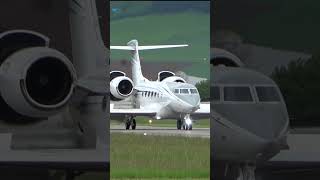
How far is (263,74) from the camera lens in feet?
15.0

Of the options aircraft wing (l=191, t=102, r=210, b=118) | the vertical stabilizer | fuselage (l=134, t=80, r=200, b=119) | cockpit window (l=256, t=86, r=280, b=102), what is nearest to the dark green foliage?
cockpit window (l=256, t=86, r=280, b=102)

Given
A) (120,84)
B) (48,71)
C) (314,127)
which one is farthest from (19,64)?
(120,84)

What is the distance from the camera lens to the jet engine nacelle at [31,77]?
4.32 m

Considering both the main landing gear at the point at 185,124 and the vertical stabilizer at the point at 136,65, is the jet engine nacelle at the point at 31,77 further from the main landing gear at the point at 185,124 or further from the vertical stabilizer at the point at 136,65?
the main landing gear at the point at 185,124

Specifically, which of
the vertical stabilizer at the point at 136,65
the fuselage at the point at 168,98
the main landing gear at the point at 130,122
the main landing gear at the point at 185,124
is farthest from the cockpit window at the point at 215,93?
the main landing gear at the point at 130,122

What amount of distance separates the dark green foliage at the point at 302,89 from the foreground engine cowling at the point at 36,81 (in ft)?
5.28

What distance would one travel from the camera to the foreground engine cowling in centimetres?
431

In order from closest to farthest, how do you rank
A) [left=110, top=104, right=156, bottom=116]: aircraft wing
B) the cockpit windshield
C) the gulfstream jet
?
1. the gulfstream jet
2. the cockpit windshield
3. [left=110, top=104, right=156, bottom=116]: aircraft wing

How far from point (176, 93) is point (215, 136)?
684 inches

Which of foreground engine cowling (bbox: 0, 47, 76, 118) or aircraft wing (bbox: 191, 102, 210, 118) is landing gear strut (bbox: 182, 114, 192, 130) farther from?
foreground engine cowling (bbox: 0, 47, 76, 118)

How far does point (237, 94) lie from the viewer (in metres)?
4.56

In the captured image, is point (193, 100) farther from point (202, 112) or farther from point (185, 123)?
point (202, 112)

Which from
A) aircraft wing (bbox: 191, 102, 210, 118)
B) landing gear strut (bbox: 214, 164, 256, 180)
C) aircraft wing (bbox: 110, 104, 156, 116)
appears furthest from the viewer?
aircraft wing (bbox: 110, 104, 156, 116)

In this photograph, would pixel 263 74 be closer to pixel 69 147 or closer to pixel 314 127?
pixel 314 127
